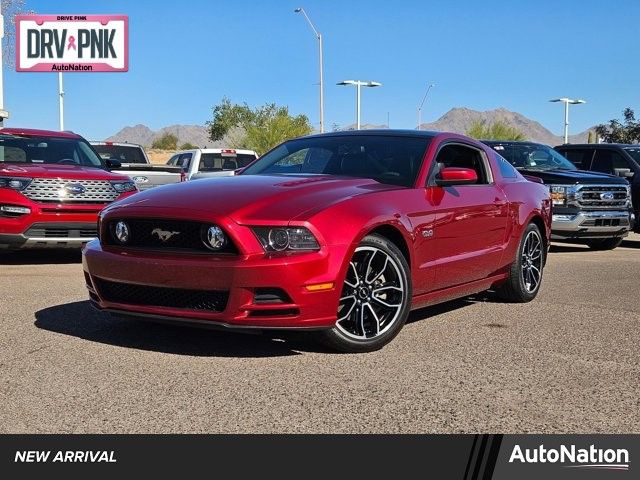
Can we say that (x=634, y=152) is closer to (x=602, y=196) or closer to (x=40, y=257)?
(x=602, y=196)

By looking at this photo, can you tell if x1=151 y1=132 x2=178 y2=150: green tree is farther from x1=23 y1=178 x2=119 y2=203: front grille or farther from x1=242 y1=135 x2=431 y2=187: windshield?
x1=242 y1=135 x2=431 y2=187: windshield

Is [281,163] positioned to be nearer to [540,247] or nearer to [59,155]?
[540,247]

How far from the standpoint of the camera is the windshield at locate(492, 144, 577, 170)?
45.0ft

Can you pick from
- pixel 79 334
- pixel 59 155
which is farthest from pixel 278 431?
pixel 59 155

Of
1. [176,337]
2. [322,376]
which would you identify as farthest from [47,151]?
[322,376]

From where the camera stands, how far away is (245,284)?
4.77 meters

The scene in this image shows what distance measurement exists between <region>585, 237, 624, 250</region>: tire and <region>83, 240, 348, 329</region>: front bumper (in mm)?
9903

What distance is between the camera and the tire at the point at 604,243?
13711 millimetres

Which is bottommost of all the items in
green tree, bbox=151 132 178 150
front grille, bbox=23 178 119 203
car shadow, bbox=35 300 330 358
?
car shadow, bbox=35 300 330 358

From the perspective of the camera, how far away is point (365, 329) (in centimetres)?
534

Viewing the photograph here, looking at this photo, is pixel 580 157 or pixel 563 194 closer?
pixel 563 194

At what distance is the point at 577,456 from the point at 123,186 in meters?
8.17

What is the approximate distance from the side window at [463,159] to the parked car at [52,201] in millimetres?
4933

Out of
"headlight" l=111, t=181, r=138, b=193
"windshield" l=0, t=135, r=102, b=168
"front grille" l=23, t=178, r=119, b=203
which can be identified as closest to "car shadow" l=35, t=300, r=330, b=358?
"front grille" l=23, t=178, r=119, b=203
